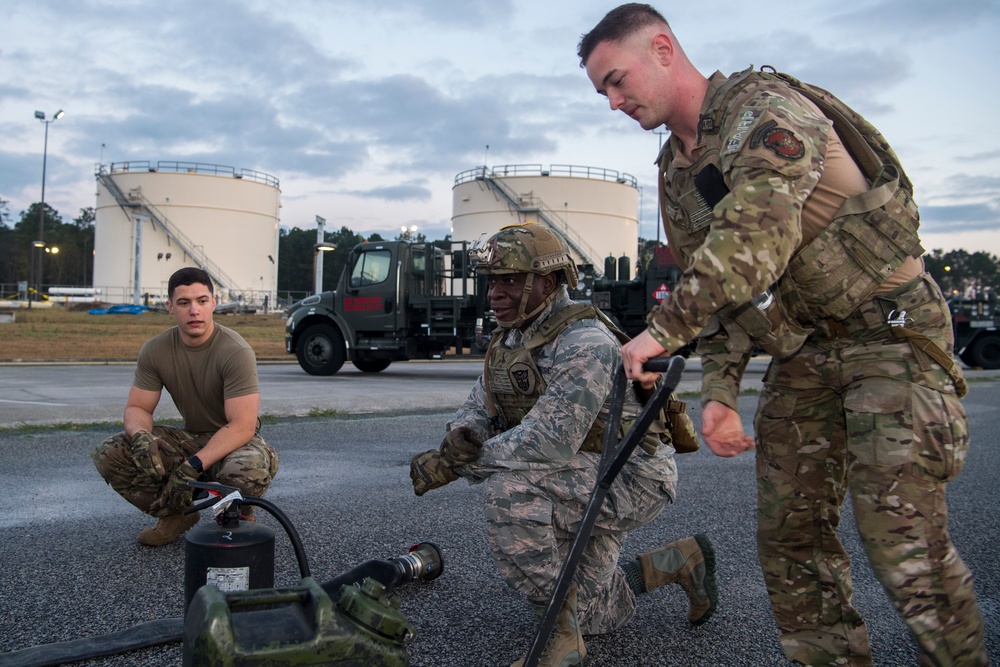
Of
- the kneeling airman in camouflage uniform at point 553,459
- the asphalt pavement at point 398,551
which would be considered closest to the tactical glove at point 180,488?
the asphalt pavement at point 398,551

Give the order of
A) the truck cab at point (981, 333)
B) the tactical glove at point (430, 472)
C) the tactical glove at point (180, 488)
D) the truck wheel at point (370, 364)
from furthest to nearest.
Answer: the truck cab at point (981, 333), the truck wheel at point (370, 364), the tactical glove at point (180, 488), the tactical glove at point (430, 472)

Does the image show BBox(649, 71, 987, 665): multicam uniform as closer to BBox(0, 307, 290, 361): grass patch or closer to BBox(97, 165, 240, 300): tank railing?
BBox(0, 307, 290, 361): grass patch

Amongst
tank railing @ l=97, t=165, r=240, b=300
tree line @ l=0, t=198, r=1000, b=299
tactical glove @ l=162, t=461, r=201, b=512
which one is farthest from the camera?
tree line @ l=0, t=198, r=1000, b=299

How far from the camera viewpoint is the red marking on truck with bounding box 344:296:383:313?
51.2ft

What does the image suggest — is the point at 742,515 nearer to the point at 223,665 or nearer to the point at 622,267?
the point at 223,665

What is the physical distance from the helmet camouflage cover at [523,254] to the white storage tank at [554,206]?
4233 cm

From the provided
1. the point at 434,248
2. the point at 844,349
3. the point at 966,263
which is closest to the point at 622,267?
the point at 434,248

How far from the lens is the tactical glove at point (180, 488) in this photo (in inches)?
150

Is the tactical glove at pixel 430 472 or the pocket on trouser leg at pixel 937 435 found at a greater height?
the pocket on trouser leg at pixel 937 435

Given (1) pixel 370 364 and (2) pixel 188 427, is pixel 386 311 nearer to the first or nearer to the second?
(1) pixel 370 364

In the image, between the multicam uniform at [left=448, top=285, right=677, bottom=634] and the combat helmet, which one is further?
the combat helmet

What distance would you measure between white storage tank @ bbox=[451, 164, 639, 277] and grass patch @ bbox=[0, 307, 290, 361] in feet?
53.5

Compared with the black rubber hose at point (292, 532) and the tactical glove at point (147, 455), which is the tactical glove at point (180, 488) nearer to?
the tactical glove at point (147, 455)

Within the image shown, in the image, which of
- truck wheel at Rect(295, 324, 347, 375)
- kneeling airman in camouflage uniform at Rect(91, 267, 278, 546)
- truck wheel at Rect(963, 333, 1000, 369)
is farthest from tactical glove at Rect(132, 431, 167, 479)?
truck wheel at Rect(963, 333, 1000, 369)
